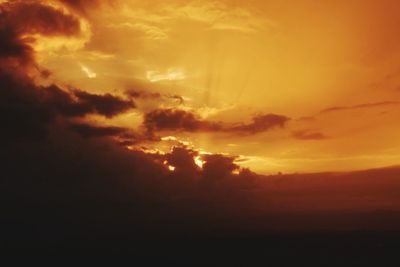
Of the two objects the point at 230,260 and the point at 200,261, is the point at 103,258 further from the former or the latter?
the point at 230,260

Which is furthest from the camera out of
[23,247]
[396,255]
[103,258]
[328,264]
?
[23,247]

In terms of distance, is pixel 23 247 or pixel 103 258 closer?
pixel 103 258

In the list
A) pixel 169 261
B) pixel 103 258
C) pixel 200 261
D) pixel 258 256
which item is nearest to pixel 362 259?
pixel 258 256

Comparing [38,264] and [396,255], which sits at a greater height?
[396,255]

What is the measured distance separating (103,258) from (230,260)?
42111mm

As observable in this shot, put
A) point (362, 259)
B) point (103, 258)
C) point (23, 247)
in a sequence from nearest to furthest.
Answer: point (362, 259)
point (103, 258)
point (23, 247)

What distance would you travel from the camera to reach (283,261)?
339ft

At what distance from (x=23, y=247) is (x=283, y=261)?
117 metres

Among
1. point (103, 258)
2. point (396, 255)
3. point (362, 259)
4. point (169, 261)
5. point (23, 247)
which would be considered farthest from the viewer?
point (23, 247)

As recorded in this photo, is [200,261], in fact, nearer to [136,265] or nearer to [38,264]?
[136,265]

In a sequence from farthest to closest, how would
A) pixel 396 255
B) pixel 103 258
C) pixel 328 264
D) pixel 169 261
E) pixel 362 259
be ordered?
1. pixel 103 258
2. pixel 169 261
3. pixel 396 255
4. pixel 362 259
5. pixel 328 264

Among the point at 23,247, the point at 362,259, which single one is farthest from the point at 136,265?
the point at 23,247

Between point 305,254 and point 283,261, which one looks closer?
point 283,261

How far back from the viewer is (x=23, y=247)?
168 meters
